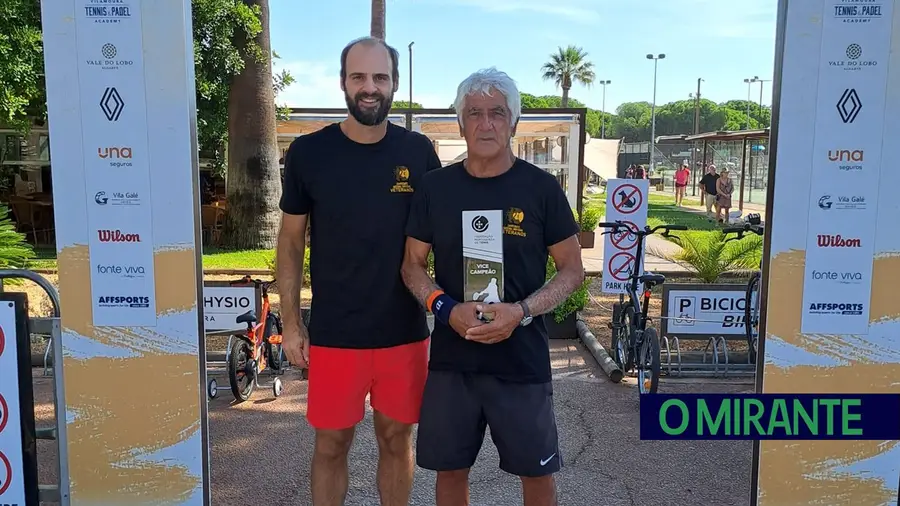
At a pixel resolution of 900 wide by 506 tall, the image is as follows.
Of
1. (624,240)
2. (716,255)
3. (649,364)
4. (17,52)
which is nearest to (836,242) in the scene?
(649,364)

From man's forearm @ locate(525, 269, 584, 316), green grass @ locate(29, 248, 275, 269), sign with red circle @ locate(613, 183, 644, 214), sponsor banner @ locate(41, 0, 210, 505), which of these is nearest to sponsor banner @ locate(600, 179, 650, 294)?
sign with red circle @ locate(613, 183, 644, 214)

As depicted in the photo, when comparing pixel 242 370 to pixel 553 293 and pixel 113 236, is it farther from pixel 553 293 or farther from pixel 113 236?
pixel 553 293

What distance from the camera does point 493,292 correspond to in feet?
8.77

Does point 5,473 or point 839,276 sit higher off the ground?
point 839,276

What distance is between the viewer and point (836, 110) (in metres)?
2.91

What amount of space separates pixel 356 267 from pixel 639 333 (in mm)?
3607

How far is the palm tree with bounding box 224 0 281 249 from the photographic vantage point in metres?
13.5

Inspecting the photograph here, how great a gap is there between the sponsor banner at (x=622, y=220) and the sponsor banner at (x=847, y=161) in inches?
162

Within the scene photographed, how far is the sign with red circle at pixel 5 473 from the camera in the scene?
3.02 m

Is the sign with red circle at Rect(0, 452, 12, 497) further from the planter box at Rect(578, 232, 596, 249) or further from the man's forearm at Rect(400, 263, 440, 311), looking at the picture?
the planter box at Rect(578, 232, 596, 249)

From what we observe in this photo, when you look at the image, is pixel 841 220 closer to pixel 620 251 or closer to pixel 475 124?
pixel 475 124

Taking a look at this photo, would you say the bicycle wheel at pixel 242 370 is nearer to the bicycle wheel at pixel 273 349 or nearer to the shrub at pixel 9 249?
the bicycle wheel at pixel 273 349

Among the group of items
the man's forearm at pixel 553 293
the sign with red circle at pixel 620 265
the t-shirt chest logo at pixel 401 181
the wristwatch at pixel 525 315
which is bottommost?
the sign with red circle at pixel 620 265

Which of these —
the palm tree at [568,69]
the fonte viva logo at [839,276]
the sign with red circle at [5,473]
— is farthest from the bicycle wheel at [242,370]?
the palm tree at [568,69]
